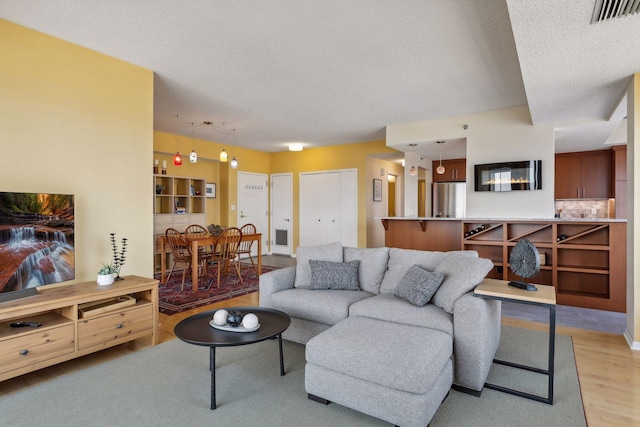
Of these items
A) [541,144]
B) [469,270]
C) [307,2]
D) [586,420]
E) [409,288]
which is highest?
[307,2]

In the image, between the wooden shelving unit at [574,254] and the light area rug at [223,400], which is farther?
the wooden shelving unit at [574,254]

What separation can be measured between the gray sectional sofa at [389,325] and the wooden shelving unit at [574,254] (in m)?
2.40

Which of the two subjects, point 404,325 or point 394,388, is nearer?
point 394,388

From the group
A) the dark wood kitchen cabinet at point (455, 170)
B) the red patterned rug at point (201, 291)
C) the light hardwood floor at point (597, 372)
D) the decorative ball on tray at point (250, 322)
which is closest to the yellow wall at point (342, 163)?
the dark wood kitchen cabinet at point (455, 170)

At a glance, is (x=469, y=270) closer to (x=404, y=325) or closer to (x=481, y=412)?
(x=404, y=325)

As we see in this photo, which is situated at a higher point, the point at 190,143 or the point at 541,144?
the point at 190,143

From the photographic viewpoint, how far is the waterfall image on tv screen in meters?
2.50

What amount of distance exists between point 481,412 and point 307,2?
114 inches

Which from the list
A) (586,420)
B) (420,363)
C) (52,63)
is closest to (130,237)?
(52,63)

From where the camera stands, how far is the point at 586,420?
2.00 metres

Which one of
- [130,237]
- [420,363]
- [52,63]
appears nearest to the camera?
[420,363]

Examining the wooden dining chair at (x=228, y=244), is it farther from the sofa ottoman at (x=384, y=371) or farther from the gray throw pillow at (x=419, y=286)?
the sofa ottoman at (x=384, y=371)

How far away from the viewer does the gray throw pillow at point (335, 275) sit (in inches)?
128

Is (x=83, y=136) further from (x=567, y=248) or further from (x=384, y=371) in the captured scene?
(x=567, y=248)
